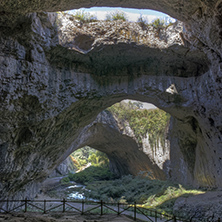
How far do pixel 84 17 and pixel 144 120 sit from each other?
10.3m

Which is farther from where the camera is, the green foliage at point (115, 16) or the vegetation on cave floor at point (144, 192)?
the vegetation on cave floor at point (144, 192)

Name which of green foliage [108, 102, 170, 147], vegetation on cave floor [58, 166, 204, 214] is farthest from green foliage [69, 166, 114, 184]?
green foliage [108, 102, 170, 147]

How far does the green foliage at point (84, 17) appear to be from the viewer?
835 centimetres

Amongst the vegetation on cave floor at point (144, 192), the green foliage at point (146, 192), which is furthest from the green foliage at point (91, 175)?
the green foliage at point (146, 192)

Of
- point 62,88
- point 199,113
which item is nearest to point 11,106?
point 62,88

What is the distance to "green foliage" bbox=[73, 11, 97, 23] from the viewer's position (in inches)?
329

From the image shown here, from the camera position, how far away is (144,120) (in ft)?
55.2

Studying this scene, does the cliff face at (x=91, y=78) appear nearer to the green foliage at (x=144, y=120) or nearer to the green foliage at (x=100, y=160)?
the green foliage at (x=144, y=120)

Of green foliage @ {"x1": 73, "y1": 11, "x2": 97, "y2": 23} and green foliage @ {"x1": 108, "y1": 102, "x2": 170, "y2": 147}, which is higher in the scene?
green foliage @ {"x1": 73, "y1": 11, "x2": 97, "y2": 23}

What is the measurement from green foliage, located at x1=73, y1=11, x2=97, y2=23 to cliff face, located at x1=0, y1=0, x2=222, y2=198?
1.07 feet

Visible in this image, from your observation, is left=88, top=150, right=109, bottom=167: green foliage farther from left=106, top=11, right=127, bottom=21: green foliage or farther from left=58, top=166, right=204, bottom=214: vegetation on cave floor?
left=106, top=11, right=127, bottom=21: green foliage

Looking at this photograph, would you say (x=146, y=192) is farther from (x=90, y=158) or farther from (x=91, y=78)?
(x=90, y=158)

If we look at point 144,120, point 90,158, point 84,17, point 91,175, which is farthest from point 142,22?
point 90,158

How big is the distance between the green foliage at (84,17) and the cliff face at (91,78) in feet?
1.07
